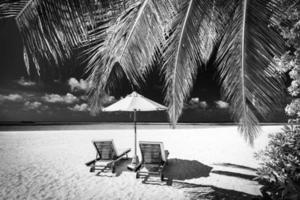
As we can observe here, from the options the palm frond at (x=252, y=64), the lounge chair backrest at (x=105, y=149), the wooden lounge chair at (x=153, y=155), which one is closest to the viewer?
the palm frond at (x=252, y=64)

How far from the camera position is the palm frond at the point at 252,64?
238 centimetres

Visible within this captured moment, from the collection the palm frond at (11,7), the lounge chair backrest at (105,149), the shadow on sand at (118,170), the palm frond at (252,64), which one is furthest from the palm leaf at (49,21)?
the lounge chair backrest at (105,149)

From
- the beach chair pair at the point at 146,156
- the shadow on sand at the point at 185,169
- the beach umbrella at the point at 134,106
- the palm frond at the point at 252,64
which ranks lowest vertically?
the shadow on sand at the point at 185,169

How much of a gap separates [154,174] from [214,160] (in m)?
3.13

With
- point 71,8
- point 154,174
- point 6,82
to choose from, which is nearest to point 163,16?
point 71,8

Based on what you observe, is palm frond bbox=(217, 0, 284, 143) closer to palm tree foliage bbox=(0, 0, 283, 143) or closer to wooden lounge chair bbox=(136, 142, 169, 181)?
palm tree foliage bbox=(0, 0, 283, 143)

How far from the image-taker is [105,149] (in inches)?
244

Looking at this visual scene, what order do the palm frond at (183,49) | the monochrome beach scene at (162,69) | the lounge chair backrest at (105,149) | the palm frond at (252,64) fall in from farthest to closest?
the lounge chair backrest at (105,149) → the palm frond at (183,49) → the palm frond at (252,64) → the monochrome beach scene at (162,69)

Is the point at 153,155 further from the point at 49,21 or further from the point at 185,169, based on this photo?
the point at 49,21

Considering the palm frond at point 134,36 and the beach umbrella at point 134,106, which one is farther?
the beach umbrella at point 134,106

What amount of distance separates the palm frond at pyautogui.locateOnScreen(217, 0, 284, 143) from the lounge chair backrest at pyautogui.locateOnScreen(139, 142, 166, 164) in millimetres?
3146

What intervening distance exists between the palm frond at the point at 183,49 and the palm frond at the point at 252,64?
42cm

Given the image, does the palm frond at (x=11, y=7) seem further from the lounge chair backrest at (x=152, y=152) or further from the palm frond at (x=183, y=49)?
the lounge chair backrest at (x=152, y=152)

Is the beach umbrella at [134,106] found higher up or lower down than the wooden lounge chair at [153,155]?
higher up
